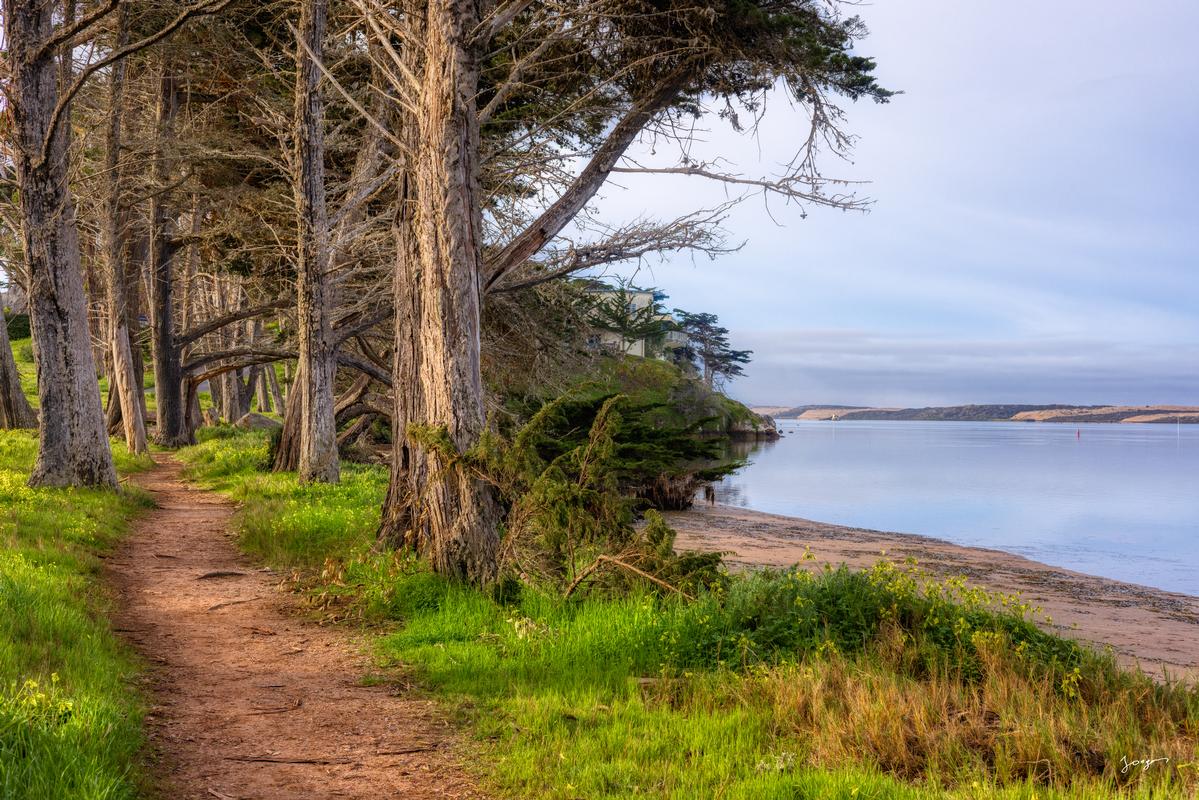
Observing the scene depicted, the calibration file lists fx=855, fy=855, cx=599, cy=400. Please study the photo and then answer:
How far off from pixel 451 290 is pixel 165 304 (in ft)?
65.8

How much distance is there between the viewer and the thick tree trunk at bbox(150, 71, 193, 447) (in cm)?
2245

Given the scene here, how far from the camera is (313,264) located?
50.2 ft

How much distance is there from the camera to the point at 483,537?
27.2 feet

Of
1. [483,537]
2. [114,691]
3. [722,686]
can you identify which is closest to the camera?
[114,691]

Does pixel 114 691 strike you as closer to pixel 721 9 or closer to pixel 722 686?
pixel 722 686

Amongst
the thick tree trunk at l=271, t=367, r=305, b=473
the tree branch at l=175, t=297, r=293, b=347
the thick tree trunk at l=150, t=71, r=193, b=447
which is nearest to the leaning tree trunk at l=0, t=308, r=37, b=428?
the thick tree trunk at l=150, t=71, r=193, b=447

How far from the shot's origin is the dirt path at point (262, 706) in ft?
14.6

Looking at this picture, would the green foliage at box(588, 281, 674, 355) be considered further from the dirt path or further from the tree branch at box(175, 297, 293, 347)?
the dirt path

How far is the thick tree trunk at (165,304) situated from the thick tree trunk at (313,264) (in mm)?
7687

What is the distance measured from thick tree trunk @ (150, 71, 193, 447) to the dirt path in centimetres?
1605

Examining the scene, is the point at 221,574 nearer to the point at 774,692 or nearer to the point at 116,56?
the point at 774,692

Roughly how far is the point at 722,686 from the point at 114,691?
146 inches

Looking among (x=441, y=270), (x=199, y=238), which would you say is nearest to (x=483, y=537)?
Answer: (x=441, y=270)

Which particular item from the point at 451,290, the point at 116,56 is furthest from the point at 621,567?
the point at 116,56
